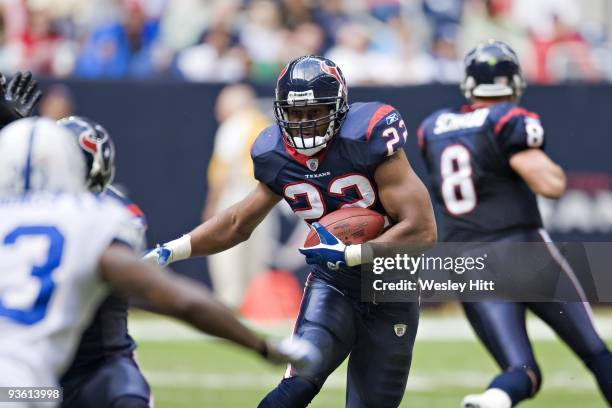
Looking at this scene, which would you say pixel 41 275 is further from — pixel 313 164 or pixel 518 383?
pixel 518 383

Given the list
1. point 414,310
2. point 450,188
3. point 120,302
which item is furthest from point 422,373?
point 120,302

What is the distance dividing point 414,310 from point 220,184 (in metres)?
6.28

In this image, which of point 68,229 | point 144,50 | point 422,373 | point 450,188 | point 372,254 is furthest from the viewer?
point 144,50

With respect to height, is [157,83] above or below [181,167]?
above

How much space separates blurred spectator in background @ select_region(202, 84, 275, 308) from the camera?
10.9m

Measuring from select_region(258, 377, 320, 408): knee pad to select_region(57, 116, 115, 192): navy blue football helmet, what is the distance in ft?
3.29

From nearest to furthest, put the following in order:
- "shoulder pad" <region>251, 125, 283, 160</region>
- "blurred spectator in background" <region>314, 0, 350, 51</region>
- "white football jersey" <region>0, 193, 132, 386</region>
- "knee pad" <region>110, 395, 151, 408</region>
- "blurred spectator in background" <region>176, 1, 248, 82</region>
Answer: "white football jersey" <region>0, 193, 132, 386</region>
"knee pad" <region>110, 395, 151, 408</region>
"shoulder pad" <region>251, 125, 283, 160</region>
"blurred spectator in background" <region>176, 1, 248, 82</region>
"blurred spectator in background" <region>314, 0, 350, 51</region>

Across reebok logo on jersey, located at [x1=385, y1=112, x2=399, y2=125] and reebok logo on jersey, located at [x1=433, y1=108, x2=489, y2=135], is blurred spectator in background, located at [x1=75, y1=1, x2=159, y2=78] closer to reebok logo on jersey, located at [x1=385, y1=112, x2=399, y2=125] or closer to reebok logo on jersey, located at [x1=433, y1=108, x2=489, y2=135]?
reebok logo on jersey, located at [x1=433, y1=108, x2=489, y2=135]

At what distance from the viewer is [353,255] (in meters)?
4.57

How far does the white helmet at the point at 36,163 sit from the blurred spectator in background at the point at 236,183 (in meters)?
7.59

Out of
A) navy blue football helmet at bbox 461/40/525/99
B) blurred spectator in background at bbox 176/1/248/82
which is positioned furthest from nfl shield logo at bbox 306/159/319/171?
blurred spectator in background at bbox 176/1/248/82

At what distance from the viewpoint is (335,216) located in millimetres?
4770

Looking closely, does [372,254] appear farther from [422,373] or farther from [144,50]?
[144,50]

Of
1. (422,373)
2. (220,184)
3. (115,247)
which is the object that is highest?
(115,247)
